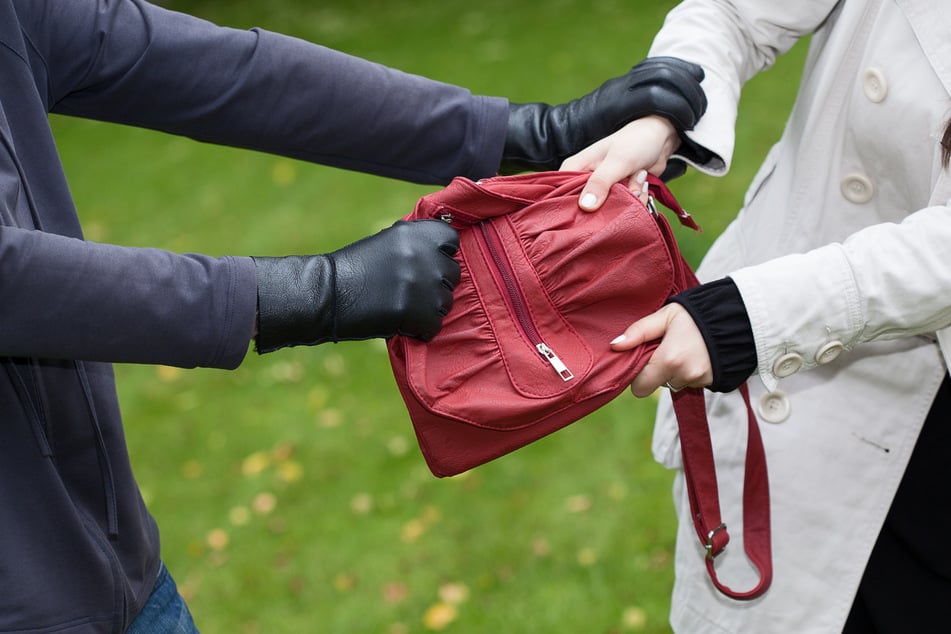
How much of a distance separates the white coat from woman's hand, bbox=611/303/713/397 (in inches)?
3.6

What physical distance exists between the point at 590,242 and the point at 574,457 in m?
2.33

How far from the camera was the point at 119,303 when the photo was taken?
1359 mm

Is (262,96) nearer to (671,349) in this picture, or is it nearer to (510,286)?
(510,286)

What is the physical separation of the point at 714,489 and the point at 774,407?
195 millimetres

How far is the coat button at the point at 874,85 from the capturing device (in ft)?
5.39

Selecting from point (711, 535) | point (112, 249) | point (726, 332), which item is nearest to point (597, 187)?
point (726, 332)

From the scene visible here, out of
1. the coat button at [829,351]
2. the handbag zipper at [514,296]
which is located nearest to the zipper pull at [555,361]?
the handbag zipper at [514,296]

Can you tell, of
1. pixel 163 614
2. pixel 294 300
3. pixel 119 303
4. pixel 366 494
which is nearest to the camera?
pixel 119 303

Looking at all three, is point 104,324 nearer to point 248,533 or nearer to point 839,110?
point 839,110

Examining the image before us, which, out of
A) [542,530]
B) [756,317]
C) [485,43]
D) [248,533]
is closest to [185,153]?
[485,43]

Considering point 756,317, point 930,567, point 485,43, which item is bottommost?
point 485,43

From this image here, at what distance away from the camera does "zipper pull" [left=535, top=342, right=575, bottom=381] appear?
1.62 metres

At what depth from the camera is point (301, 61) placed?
5.93 feet

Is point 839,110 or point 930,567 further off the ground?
point 839,110
